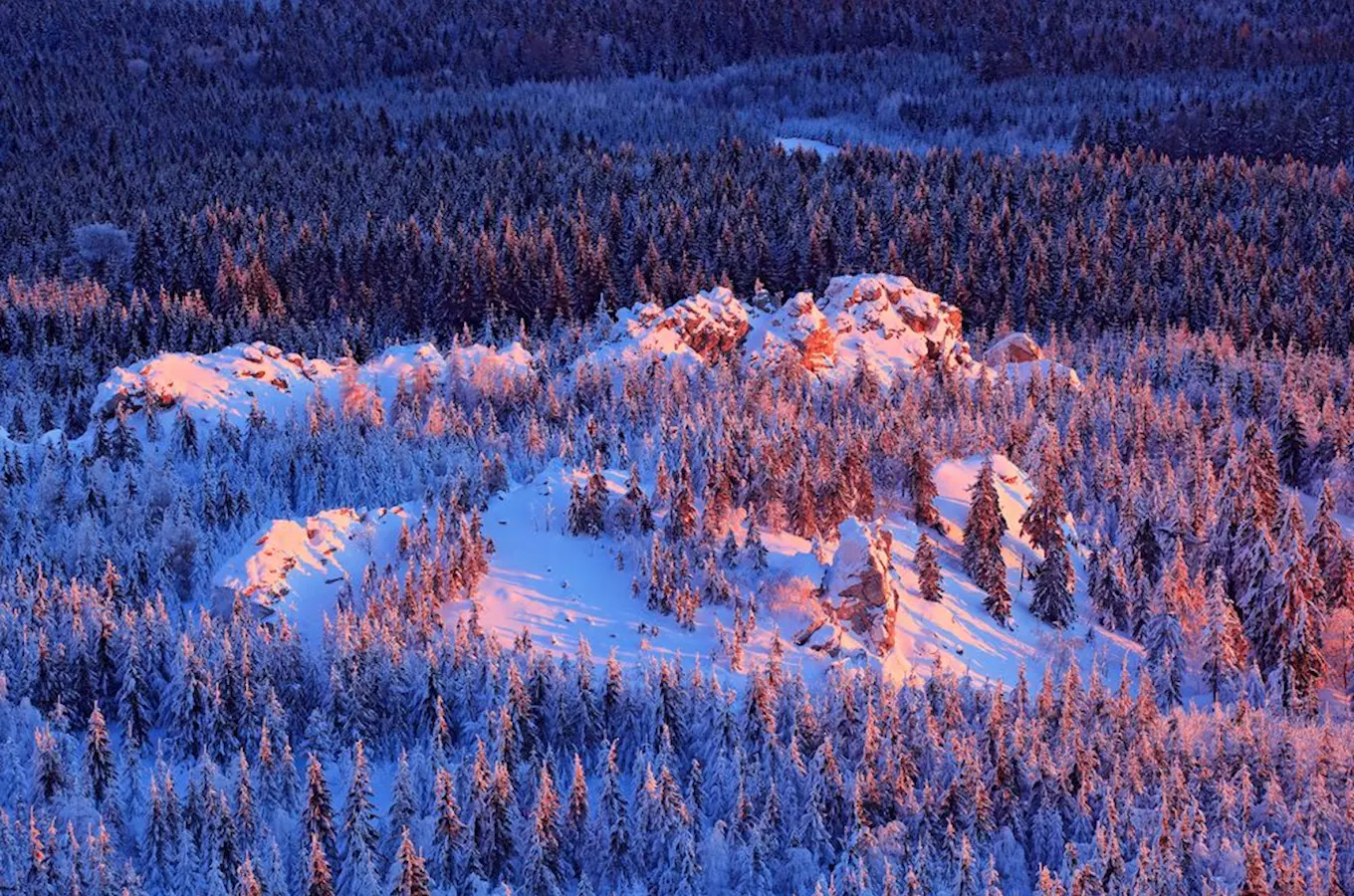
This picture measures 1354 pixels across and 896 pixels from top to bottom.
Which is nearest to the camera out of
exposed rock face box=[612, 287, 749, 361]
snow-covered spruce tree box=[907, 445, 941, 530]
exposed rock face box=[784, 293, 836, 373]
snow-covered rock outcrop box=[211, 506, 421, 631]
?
snow-covered rock outcrop box=[211, 506, 421, 631]

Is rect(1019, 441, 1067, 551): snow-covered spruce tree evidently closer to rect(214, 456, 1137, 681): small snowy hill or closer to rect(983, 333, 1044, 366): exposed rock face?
rect(214, 456, 1137, 681): small snowy hill

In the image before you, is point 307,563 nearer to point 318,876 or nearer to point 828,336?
point 318,876

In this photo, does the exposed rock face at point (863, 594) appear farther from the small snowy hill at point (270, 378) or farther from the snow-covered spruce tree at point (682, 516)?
the small snowy hill at point (270, 378)

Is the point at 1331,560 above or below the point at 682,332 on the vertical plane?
below

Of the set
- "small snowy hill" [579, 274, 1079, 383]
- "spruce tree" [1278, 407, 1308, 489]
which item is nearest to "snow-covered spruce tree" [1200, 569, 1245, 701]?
"spruce tree" [1278, 407, 1308, 489]

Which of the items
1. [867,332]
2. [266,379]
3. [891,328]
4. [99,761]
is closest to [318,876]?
[99,761]
